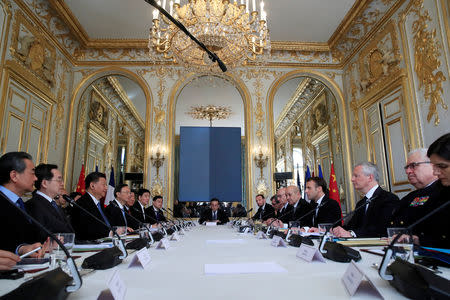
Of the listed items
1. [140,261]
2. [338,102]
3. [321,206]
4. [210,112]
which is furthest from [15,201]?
[210,112]

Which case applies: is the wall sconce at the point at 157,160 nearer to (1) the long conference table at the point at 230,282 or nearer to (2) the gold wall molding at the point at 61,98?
(2) the gold wall molding at the point at 61,98

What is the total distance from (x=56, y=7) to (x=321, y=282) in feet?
21.0

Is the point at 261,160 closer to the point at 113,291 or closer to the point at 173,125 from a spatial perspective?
the point at 173,125

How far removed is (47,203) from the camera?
7.61 ft

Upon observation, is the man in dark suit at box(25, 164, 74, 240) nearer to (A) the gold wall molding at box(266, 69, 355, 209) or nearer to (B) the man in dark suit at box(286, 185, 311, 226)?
(B) the man in dark suit at box(286, 185, 311, 226)

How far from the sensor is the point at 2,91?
4398 millimetres

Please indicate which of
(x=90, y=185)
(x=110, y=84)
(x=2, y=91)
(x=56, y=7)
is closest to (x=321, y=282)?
(x=90, y=185)

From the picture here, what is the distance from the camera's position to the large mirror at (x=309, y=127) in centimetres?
733

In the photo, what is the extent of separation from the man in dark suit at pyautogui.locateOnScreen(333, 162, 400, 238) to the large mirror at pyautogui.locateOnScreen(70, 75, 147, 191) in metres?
4.98

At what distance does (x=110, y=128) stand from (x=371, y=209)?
8.79m

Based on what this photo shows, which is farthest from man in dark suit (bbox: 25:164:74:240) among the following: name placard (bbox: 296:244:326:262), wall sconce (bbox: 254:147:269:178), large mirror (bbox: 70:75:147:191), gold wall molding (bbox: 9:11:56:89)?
wall sconce (bbox: 254:147:269:178)

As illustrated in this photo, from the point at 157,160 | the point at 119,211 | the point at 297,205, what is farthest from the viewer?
the point at 157,160

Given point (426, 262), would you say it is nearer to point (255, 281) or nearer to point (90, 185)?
point (255, 281)

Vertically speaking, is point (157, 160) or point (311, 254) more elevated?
point (157, 160)
